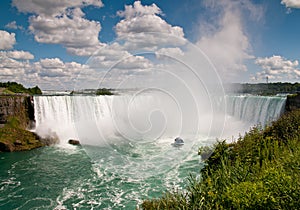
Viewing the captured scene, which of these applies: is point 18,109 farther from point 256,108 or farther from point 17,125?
point 256,108

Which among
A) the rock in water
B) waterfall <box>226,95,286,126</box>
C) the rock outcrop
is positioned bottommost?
the rock in water

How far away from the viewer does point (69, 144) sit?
24.6 m

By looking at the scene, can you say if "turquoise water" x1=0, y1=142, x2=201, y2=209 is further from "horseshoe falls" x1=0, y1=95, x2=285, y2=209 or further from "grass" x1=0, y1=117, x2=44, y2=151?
"grass" x1=0, y1=117, x2=44, y2=151

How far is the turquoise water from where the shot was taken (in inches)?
461

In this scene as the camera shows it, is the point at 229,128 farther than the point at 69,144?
Yes

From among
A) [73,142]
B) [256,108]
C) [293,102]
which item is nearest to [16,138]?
[73,142]

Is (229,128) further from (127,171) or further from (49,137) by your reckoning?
(49,137)

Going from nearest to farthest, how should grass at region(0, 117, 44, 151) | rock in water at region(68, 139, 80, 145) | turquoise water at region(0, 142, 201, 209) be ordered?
turquoise water at region(0, 142, 201, 209)
grass at region(0, 117, 44, 151)
rock in water at region(68, 139, 80, 145)

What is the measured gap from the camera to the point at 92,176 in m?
14.9

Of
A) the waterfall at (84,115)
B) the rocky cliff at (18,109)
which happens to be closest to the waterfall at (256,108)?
the waterfall at (84,115)

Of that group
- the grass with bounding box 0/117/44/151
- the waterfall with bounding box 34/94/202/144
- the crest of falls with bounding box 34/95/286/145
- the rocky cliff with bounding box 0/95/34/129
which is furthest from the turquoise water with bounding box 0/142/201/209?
the rocky cliff with bounding box 0/95/34/129

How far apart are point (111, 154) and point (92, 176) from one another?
5320 mm

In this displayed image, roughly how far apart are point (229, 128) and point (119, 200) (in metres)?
19.0

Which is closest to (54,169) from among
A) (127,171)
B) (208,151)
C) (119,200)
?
(127,171)
